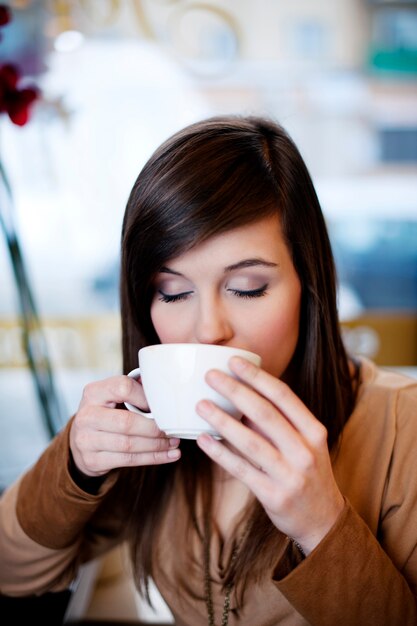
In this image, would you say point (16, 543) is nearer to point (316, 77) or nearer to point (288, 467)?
point (288, 467)

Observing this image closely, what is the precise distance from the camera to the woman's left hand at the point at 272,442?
65 cm

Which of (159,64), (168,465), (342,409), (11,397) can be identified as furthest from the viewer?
(159,64)

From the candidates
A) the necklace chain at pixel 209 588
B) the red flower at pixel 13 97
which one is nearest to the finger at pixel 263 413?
the necklace chain at pixel 209 588

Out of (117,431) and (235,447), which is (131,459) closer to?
(117,431)

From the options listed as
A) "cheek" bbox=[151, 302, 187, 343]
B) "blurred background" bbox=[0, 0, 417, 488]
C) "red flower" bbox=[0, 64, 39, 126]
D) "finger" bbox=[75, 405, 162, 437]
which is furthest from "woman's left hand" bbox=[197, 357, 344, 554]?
"blurred background" bbox=[0, 0, 417, 488]

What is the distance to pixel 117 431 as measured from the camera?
813 millimetres

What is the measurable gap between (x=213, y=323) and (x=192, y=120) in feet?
6.68

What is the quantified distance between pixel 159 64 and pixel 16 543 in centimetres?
210

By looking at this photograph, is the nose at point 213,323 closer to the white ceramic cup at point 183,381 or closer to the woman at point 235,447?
the woman at point 235,447

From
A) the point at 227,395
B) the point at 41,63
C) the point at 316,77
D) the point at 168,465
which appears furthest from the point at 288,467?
the point at 316,77

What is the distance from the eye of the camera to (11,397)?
227 cm

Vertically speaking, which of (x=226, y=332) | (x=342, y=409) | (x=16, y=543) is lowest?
(x=16, y=543)

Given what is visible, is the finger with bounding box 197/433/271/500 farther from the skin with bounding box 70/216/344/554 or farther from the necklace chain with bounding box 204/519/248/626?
the necklace chain with bounding box 204/519/248/626

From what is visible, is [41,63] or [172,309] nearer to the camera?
[172,309]
